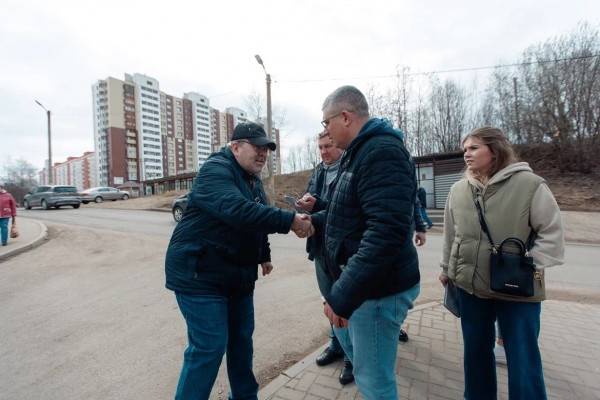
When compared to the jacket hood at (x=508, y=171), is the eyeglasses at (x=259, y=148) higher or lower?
higher

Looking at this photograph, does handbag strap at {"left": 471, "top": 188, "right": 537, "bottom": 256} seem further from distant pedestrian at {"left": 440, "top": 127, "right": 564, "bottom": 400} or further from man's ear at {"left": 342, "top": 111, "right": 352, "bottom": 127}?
man's ear at {"left": 342, "top": 111, "right": 352, "bottom": 127}

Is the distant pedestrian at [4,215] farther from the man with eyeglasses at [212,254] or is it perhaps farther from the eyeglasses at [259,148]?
the eyeglasses at [259,148]

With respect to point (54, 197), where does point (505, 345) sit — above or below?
below

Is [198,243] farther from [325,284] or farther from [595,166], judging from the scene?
[595,166]

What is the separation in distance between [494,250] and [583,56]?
25.2m

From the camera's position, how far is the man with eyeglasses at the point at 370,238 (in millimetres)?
1407

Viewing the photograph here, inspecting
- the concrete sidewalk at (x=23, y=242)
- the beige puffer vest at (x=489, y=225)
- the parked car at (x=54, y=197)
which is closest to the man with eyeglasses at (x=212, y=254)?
the beige puffer vest at (x=489, y=225)

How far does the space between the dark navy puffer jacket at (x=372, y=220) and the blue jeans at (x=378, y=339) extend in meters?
0.06

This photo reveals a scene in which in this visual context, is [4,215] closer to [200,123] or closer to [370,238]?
[370,238]

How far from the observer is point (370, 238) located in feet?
4.59

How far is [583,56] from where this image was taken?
19109mm

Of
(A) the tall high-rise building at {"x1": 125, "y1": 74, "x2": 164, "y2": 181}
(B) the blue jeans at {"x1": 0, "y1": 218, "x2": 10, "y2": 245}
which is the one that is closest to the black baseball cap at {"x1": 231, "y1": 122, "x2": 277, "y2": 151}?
(B) the blue jeans at {"x1": 0, "y1": 218, "x2": 10, "y2": 245}

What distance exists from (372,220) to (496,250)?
104 cm

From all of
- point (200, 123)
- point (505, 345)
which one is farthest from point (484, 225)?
point (200, 123)
